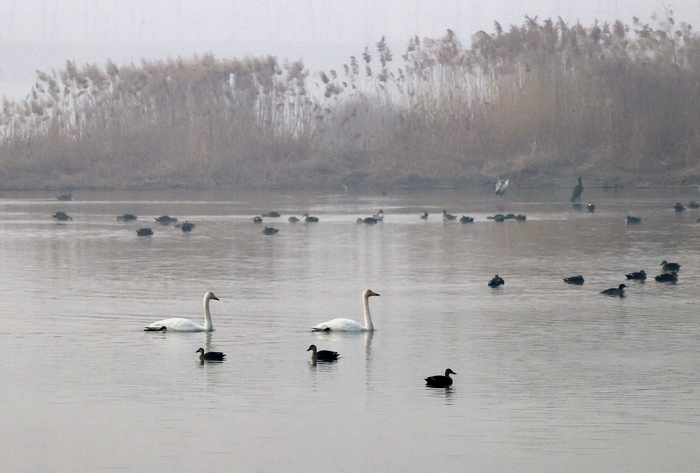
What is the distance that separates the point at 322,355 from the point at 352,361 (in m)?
0.42

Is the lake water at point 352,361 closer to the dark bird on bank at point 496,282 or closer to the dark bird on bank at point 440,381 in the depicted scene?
the dark bird on bank at point 440,381

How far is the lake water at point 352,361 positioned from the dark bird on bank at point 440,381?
0.11 metres

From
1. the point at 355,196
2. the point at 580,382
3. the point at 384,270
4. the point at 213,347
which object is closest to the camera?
the point at 580,382

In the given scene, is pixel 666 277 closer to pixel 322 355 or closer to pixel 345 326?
pixel 345 326

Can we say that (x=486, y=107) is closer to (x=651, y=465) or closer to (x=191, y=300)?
(x=191, y=300)

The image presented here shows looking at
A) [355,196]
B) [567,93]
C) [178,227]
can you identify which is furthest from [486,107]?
[178,227]

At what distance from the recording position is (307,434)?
8.66 metres

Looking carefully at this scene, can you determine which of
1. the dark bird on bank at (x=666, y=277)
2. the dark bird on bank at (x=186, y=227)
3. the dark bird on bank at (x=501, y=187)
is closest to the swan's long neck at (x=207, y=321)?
the dark bird on bank at (x=666, y=277)

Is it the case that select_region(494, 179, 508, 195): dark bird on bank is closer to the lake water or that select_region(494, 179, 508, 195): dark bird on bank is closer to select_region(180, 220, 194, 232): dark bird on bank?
select_region(180, 220, 194, 232): dark bird on bank

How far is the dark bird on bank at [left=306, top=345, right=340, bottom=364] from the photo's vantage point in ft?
36.5

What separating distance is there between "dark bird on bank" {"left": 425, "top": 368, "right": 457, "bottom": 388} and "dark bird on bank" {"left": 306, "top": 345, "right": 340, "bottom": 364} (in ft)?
4.61

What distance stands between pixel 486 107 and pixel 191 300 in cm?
2911

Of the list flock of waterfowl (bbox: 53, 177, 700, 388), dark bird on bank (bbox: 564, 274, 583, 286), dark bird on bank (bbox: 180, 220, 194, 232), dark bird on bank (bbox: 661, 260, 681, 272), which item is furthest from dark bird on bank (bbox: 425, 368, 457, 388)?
dark bird on bank (bbox: 180, 220, 194, 232)

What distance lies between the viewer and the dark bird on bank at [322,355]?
36.5 ft
